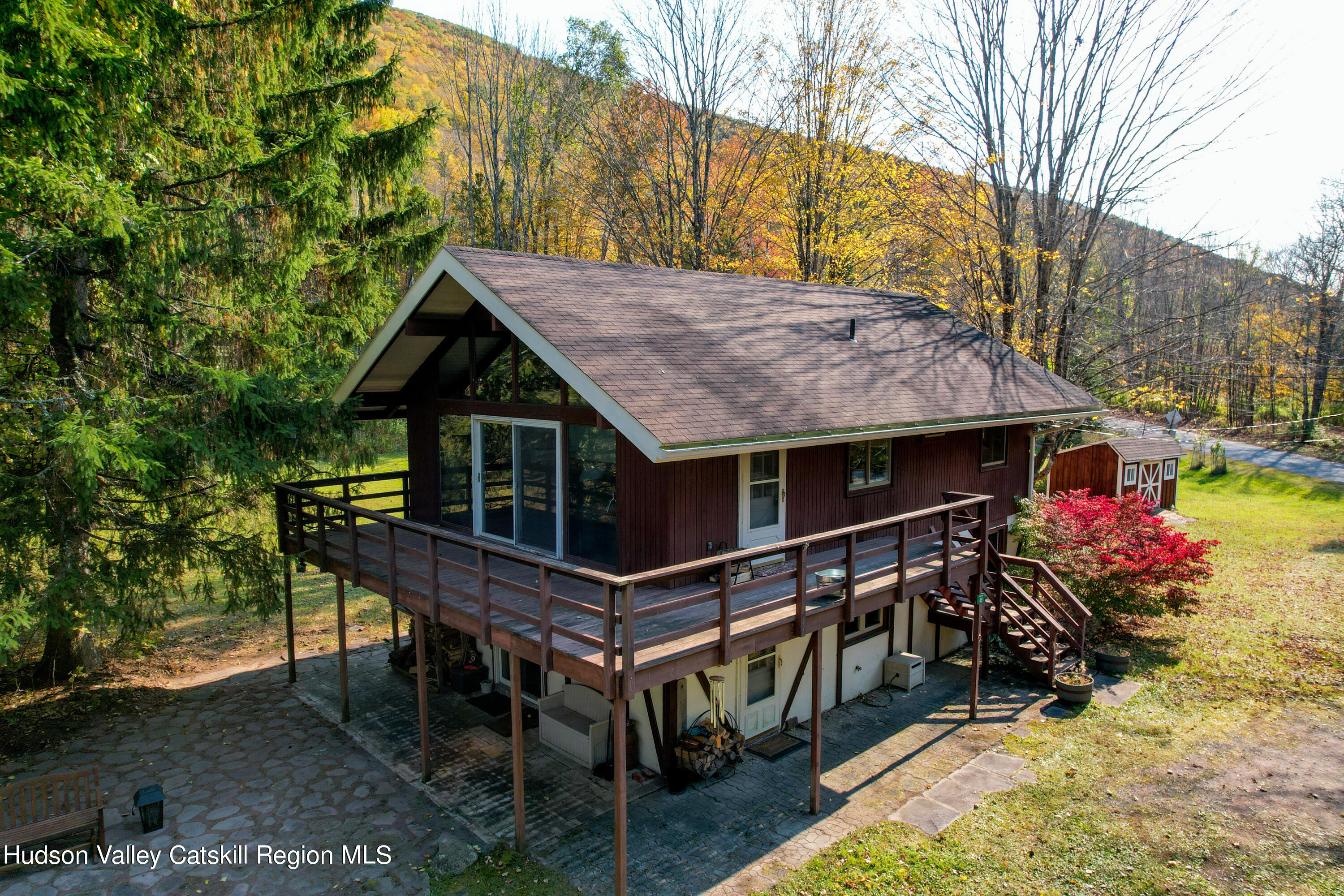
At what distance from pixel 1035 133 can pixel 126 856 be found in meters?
22.8

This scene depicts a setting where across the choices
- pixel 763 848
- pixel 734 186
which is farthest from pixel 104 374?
pixel 734 186

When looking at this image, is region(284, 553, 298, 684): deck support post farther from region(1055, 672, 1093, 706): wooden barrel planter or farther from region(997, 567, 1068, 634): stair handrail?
region(1055, 672, 1093, 706): wooden barrel planter

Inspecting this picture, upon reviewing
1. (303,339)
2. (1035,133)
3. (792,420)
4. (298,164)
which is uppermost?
(1035,133)

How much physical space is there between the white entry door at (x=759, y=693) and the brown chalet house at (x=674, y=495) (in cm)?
3

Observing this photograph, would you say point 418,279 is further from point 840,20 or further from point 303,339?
point 840,20

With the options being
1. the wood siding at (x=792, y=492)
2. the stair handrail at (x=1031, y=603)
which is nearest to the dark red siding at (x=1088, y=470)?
the wood siding at (x=792, y=492)

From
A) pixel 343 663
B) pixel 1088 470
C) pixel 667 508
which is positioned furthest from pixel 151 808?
pixel 1088 470

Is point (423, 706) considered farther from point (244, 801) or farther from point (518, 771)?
point (244, 801)

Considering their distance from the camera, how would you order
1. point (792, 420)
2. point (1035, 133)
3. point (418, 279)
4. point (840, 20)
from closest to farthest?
1. point (792, 420)
2. point (418, 279)
3. point (1035, 133)
4. point (840, 20)

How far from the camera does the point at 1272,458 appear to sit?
32.9 metres

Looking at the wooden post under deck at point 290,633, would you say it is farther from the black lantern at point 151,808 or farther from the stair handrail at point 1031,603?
the stair handrail at point 1031,603

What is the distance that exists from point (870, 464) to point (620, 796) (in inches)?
254

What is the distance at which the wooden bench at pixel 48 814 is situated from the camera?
7.11 m

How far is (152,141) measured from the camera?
32.7 ft
